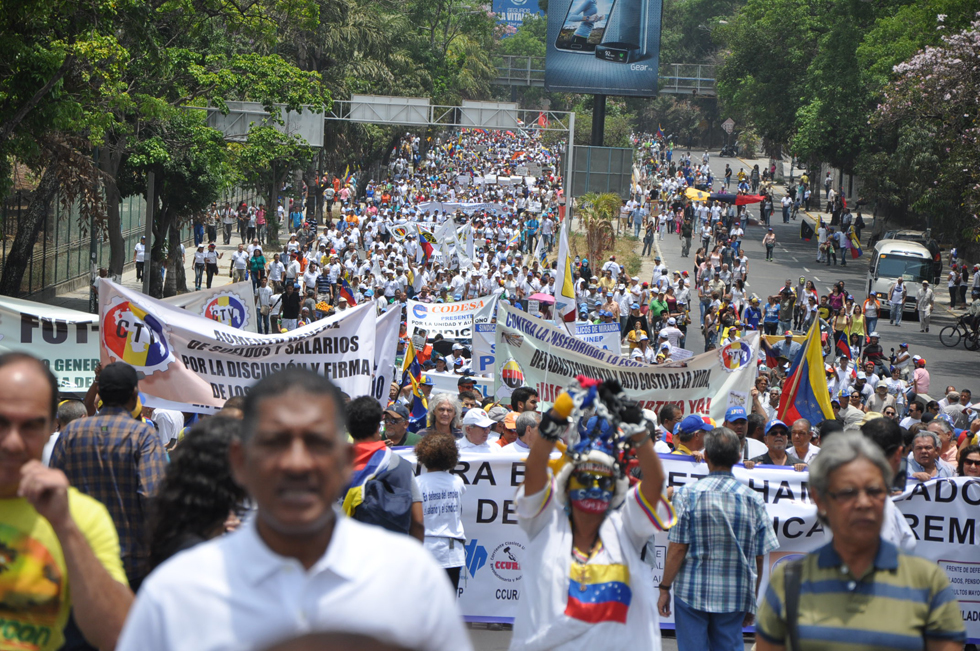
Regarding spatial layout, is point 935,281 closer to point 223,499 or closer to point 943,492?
point 943,492

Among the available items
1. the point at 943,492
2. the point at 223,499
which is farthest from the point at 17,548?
the point at 943,492

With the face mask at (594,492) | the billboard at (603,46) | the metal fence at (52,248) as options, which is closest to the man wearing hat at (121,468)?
the face mask at (594,492)

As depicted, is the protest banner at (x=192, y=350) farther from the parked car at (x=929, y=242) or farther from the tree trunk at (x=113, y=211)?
the parked car at (x=929, y=242)

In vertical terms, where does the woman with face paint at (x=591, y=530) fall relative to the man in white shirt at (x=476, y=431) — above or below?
above

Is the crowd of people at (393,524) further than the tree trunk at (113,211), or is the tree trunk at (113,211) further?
the tree trunk at (113,211)

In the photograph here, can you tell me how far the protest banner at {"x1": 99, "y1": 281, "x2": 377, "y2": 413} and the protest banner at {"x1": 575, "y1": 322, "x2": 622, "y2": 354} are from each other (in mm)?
6348

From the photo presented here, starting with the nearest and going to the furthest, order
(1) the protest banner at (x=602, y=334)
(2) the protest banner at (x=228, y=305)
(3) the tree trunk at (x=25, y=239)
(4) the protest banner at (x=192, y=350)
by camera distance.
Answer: (4) the protest banner at (x=192, y=350)
(2) the protest banner at (x=228, y=305)
(1) the protest banner at (x=602, y=334)
(3) the tree trunk at (x=25, y=239)

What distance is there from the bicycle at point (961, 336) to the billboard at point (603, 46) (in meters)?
26.5

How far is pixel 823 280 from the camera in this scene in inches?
1507

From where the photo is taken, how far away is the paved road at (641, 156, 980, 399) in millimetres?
25141

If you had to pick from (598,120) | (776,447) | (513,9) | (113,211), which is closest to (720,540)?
(776,447)

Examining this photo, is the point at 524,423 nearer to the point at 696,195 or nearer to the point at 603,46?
the point at 696,195

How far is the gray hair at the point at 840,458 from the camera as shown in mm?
3123

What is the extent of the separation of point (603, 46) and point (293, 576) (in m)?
51.7
